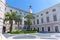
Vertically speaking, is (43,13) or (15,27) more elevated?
(43,13)

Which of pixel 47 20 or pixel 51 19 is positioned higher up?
pixel 51 19

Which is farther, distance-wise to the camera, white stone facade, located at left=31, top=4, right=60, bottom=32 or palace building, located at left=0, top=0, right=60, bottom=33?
palace building, located at left=0, top=0, right=60, bottom=33

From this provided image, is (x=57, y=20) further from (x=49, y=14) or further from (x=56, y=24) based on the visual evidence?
(x=49, y=14)

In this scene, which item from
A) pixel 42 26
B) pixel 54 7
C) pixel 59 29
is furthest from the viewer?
pixel 42 26

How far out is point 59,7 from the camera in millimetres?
27656

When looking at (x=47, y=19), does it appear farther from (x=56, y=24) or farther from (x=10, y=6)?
(x=10, y=6)

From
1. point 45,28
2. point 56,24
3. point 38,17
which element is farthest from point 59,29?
point 38,17

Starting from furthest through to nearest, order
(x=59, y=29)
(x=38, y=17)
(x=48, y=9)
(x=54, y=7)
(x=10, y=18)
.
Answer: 1. (x=38, y=17)
2. (x=48, y=9)
3. (x=54, y=7)
4. (x=59, y=29)
5. (x=10, y=18)

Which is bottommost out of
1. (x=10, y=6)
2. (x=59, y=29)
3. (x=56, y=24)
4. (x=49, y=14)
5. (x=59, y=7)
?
(x=59, y=29)

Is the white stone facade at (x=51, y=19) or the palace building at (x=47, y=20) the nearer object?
the white stone facade at (x=51, y=19)

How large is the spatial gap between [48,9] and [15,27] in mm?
16659

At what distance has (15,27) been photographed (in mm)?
34969

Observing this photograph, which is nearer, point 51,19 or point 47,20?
point 51,19

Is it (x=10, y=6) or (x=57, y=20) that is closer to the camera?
(x=57, y=20)
